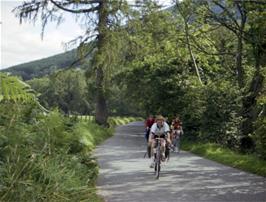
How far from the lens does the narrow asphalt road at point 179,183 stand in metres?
12.3

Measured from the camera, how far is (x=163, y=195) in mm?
→ 12445

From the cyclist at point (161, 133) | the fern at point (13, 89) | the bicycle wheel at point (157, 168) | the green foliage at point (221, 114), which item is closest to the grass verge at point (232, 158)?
the green foliage at point (221, 114)

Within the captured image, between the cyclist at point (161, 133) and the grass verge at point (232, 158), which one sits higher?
the cyclist at point (161, 133)

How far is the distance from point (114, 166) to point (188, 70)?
18.7 metres

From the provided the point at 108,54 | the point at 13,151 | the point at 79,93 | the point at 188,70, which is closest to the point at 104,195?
the point at 13,151

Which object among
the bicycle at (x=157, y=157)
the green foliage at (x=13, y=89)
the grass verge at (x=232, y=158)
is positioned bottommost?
the grass verge at (x=232, y=158)

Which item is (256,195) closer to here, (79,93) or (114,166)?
(114,166)

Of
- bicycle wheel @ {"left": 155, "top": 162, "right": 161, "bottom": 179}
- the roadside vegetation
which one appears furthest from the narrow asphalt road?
the roadside vegetation

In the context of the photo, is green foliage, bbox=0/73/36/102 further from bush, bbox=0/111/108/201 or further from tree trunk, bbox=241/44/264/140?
tree trunk, bbox=241/44/264/140

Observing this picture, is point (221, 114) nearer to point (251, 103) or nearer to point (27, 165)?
point (251, 103)

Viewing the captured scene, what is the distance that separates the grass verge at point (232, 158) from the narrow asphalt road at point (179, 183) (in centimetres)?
45

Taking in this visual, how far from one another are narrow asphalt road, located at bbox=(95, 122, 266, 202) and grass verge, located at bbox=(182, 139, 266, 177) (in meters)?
0.45

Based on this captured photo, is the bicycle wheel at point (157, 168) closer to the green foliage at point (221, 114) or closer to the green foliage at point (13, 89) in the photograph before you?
the green foliage at point (13, 89)

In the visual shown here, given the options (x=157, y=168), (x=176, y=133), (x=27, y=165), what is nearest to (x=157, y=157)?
(x=157, y=168)
